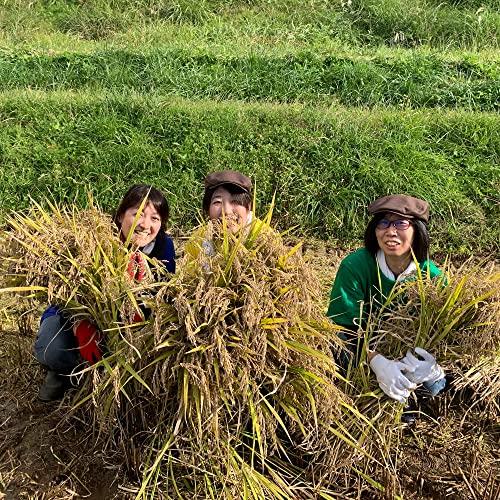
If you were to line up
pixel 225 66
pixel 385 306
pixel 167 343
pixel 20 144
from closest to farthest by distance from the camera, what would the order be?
1. pixel 167 343
2. pixel 385 306
3. pixel 20 144
4. pixel 225 66

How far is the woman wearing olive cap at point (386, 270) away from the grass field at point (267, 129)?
0.77ft

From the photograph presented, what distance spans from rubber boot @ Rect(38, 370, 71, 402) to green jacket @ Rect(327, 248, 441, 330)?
1047mm

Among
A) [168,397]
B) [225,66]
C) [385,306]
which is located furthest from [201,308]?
[225,66]

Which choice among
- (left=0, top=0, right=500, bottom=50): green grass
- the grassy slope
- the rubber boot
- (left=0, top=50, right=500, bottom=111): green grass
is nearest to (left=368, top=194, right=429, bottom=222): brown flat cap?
the rubber boot

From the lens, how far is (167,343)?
74.3 inches

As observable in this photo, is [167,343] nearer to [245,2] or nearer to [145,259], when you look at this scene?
[145,259]

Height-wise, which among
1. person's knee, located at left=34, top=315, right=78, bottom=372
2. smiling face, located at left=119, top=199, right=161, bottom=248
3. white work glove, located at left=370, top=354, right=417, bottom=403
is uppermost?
smiling face, located at left=119, top=199, right=161, bottom=248

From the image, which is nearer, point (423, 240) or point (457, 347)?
point (457, 347)

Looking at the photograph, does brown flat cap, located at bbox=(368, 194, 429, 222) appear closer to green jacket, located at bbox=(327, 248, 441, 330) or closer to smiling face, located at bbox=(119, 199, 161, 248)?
green jacket, located at bbox=(327, 248, 441, 330)

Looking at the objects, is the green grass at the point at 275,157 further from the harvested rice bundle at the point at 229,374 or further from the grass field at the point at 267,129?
the harvested rice bundle at the point at 229,374

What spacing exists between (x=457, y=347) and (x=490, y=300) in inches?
7.7

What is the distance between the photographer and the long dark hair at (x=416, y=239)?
2.38 m

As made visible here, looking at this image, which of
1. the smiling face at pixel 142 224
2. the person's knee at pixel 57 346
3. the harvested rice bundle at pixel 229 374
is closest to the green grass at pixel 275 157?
the smiling face at pixel 142 224

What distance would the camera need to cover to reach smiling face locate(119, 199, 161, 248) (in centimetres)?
240
